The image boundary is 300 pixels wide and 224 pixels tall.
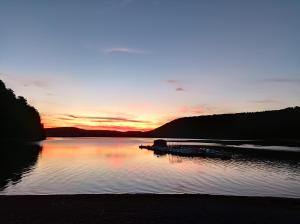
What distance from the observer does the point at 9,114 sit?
181375mm

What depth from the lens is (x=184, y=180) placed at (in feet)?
189
